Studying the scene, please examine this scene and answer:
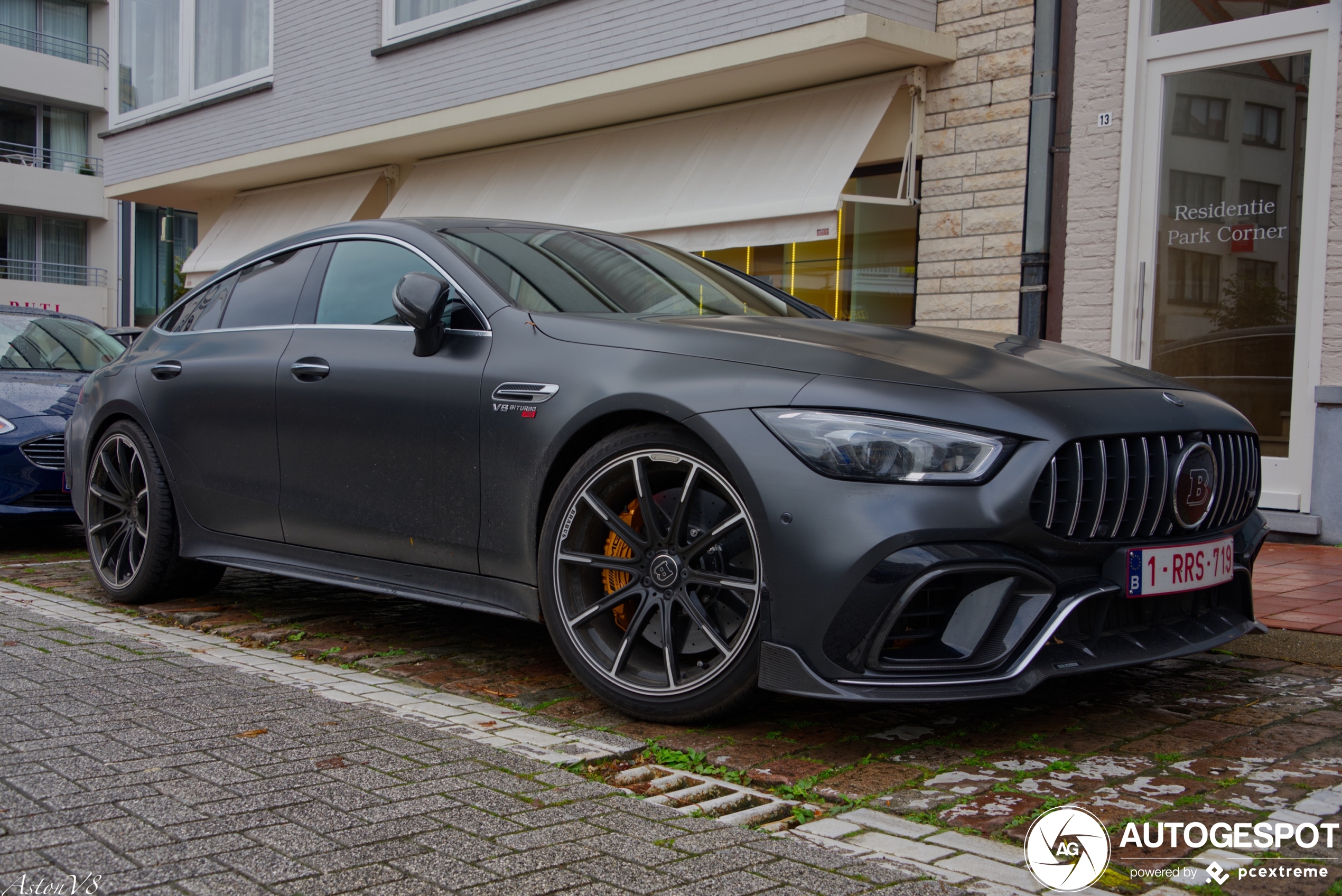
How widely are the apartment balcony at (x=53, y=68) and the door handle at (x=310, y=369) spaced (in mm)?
39020

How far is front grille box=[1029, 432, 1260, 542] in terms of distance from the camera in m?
3.01

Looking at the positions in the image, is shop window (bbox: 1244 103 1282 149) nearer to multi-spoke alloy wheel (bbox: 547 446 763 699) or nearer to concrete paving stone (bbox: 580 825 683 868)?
multi-spoke alloy wheel (bbox: 547 446 763 699)

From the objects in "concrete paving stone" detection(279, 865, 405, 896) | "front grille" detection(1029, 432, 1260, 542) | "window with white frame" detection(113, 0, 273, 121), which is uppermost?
"window with white frame" detection(113, 0, 273, 121)

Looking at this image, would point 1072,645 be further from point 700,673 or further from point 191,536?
point 191,536

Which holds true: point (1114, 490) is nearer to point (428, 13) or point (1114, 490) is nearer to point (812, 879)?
point (812, 879)

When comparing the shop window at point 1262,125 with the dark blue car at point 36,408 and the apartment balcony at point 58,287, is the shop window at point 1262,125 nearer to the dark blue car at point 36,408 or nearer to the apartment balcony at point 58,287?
the dark blue car at point 36,408

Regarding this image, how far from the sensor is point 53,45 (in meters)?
38.5

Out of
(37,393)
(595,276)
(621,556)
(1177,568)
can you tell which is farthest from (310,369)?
(37,393)

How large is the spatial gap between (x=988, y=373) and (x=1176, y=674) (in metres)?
1.52

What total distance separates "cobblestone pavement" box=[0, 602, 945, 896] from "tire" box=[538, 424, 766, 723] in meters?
0.45

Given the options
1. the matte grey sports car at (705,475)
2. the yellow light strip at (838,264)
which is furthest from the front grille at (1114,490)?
the yellow light strip at (838,264)

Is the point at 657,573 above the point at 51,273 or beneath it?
beneath

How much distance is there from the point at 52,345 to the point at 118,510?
139 inches

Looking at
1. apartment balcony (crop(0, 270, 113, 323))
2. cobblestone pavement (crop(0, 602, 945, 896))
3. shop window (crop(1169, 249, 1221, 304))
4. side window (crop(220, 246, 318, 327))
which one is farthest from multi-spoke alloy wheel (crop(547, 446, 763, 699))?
apartment balcony (crop(0, 270, 113, 323))
